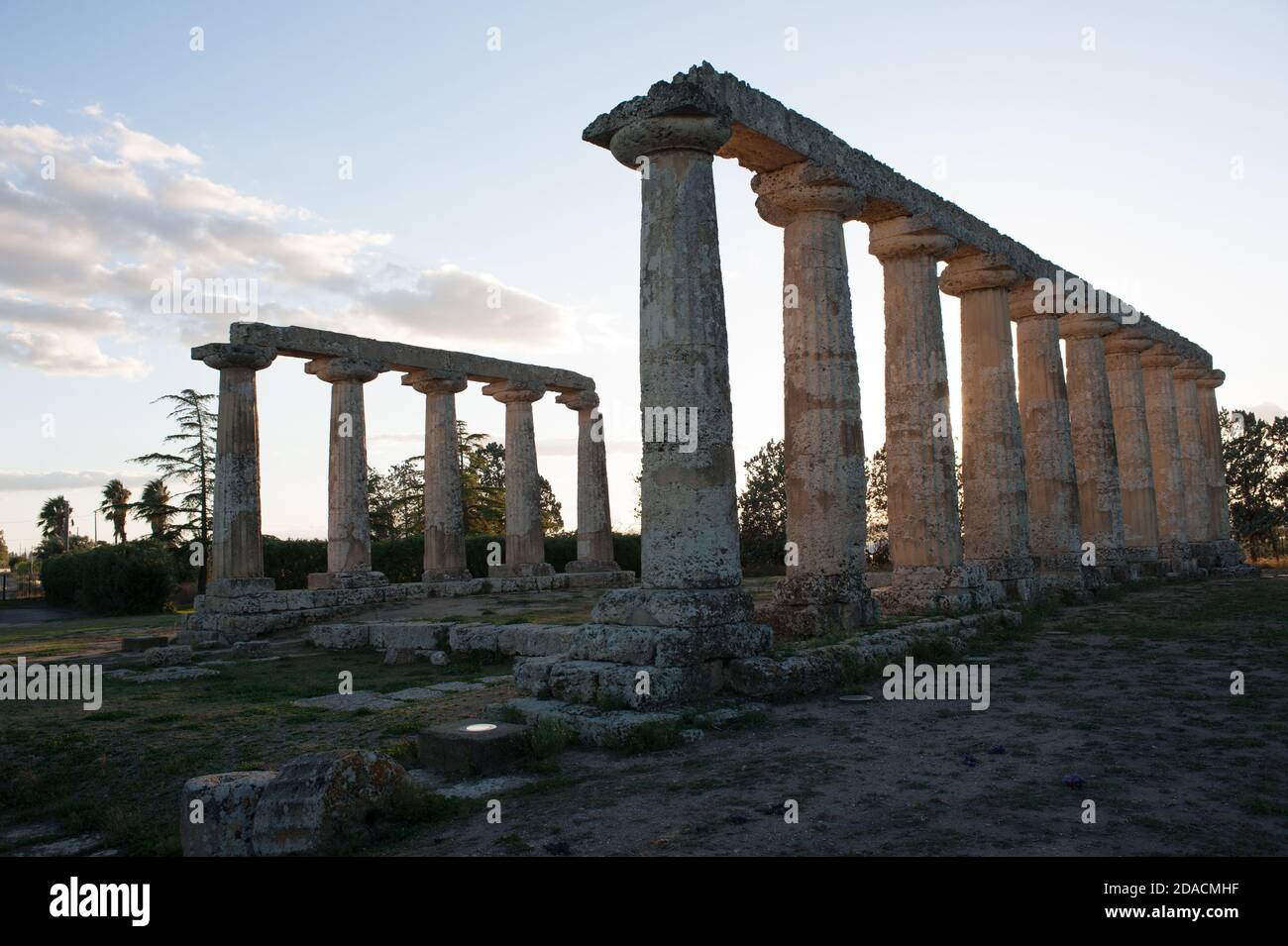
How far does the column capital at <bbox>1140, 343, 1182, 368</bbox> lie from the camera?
2530 cm

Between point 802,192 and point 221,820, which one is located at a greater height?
point 802,192

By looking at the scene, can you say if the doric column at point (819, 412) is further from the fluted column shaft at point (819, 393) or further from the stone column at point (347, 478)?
the stone column at point (347, 478)

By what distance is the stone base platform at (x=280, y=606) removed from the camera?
19.2 metres

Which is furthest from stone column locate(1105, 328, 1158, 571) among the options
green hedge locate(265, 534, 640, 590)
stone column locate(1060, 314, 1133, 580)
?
green hedge locate(265, 534, 640, 590)

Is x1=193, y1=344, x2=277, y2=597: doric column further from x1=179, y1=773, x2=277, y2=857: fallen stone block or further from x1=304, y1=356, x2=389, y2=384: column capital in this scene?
x1=179, y1=773, x2=277, y2=857: fallen stone block

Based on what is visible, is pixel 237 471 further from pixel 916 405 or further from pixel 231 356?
pixel 916 405

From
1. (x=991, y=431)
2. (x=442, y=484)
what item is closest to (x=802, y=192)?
(x=991, y=431)

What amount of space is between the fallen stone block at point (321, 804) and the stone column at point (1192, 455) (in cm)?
2778

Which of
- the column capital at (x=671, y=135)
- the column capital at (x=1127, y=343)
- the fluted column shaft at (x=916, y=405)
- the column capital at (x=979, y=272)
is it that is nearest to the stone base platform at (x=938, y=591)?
the fluted column shaft at (x=916, y=405)

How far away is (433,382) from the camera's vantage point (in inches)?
974

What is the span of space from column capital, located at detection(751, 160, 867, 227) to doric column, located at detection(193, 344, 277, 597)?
13.0 meters

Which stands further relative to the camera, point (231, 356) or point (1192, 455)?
point (1192, 455)

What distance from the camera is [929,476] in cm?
1404

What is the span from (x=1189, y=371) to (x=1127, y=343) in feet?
20.1
